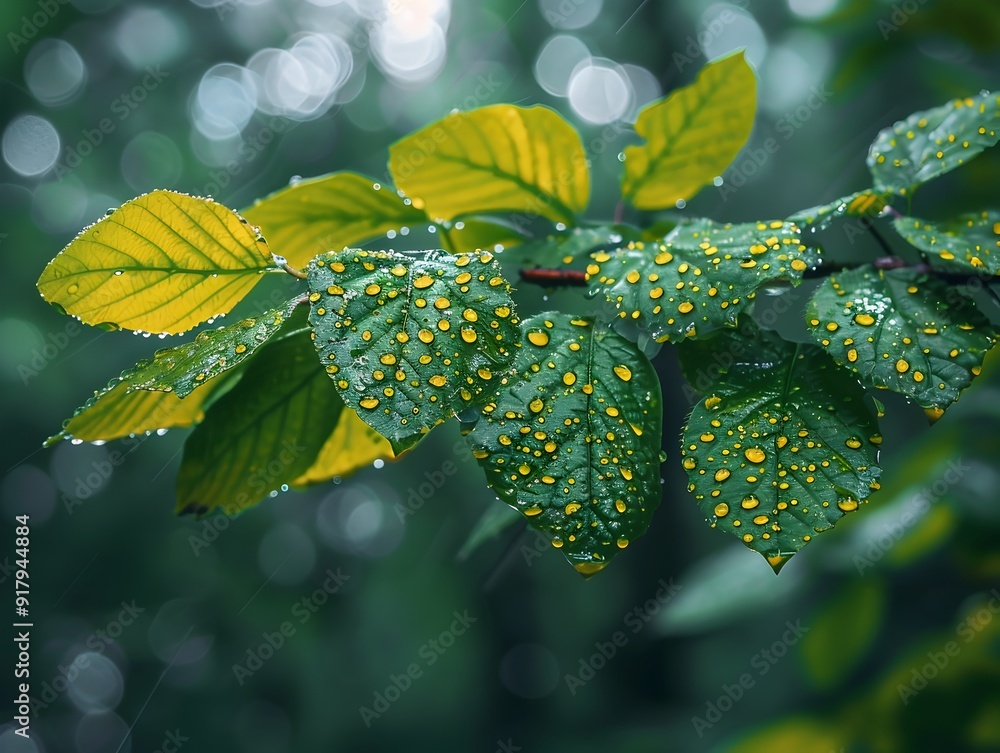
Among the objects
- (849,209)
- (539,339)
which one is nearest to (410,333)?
(539,339)

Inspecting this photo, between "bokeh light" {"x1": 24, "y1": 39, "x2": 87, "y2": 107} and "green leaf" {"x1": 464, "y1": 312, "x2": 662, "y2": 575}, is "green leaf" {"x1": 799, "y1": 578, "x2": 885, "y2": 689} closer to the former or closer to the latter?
"green leaf" {"x1": 464, "y1": 312, "x2": 662, "y2": 575}

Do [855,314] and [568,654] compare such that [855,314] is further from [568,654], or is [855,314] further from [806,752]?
[568,654]

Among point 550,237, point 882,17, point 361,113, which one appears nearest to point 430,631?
→ point 361,113

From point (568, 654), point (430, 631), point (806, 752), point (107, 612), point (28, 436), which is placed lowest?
point (568, 654)

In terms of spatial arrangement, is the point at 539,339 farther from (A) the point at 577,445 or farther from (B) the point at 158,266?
(B) the point at 158,266

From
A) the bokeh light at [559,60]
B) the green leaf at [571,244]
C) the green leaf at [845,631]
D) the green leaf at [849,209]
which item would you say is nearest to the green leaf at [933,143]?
the green leaf at [849,209]

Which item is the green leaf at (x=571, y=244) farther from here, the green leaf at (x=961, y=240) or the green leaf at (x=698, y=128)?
the green leaf at (x=961, y=240)
